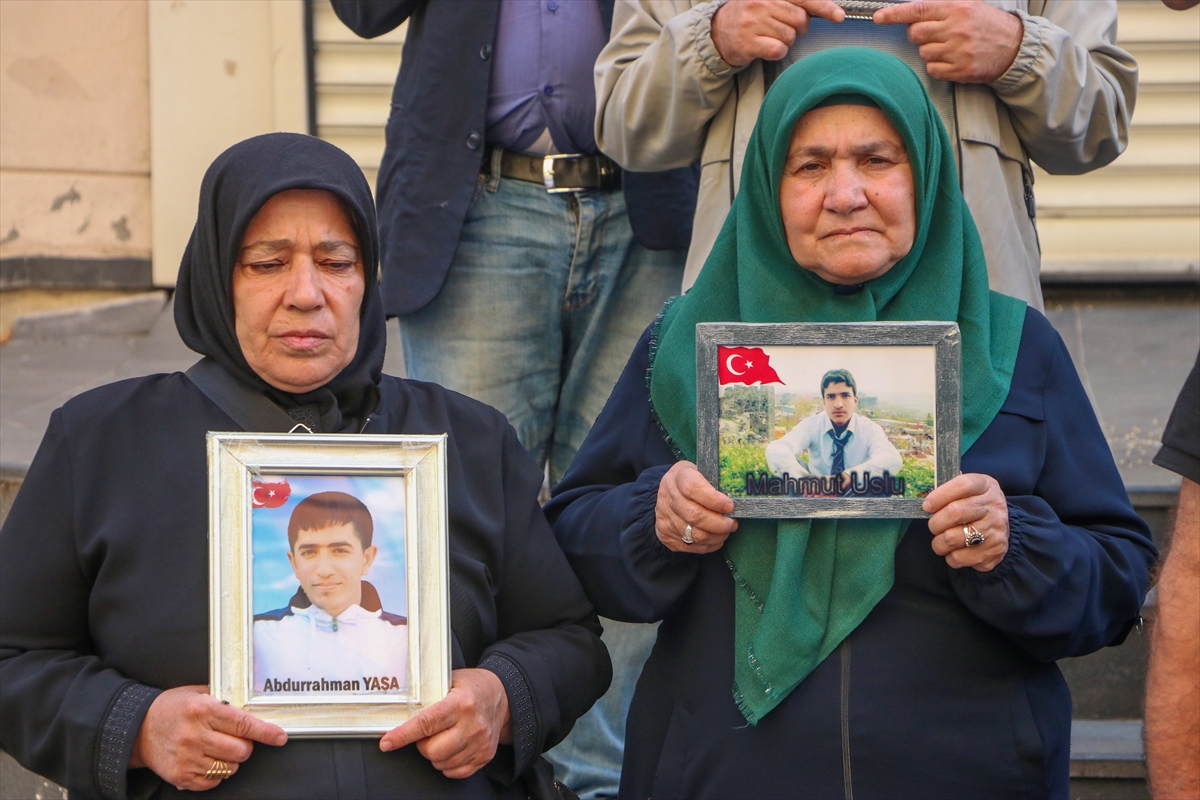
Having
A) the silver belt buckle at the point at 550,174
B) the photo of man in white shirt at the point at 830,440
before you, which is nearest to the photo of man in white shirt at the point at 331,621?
the photo of man in white shirt at the point at 830,440

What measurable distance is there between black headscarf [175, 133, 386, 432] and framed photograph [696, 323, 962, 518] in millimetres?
631

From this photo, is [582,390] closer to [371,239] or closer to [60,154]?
[371,239]

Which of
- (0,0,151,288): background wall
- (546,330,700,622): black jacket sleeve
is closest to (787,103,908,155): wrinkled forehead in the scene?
(546,330,700,622): black jacket sleeve

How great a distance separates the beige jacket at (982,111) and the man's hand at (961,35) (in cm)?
4

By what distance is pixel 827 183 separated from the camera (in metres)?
2.39

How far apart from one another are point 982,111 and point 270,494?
1.71m

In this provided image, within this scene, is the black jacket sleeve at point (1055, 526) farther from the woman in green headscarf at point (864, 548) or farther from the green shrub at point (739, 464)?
the green shrub at point (739, 464)

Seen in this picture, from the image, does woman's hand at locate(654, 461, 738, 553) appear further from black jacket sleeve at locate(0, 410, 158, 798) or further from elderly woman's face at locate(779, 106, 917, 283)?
black jacket sleeve at locate(0, 410, 158, 798)

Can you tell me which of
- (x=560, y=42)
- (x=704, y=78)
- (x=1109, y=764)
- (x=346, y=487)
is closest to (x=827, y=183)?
(x=704, y=78)

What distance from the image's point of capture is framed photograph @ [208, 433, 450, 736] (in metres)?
2.03

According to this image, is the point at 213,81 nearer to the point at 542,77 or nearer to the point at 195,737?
the point at 542,77

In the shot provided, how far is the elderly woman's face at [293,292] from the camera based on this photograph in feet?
7.52

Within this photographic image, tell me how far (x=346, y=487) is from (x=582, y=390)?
1.48 m

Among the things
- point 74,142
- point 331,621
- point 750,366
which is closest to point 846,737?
point 750,366
